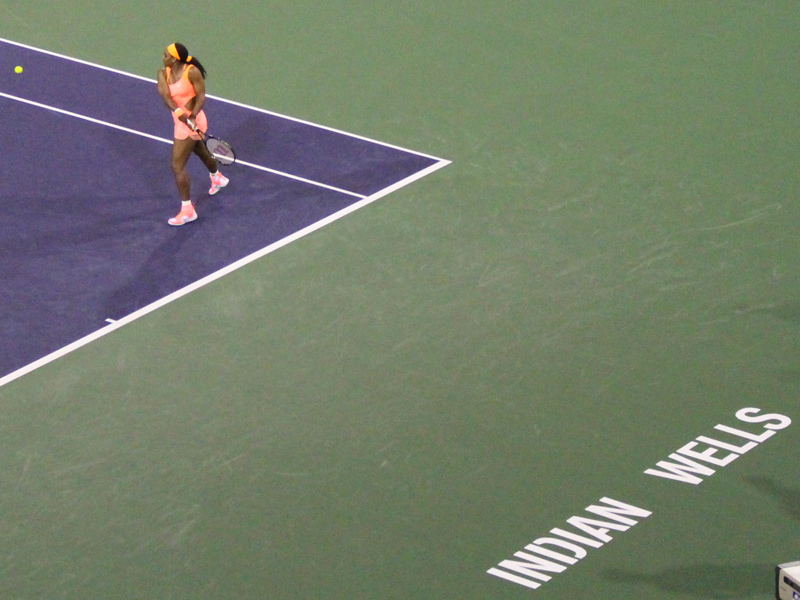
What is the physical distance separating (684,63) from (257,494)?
873 centimetres

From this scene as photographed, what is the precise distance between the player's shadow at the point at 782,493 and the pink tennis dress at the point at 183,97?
21.9 ft

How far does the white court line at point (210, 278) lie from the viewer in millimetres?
14133

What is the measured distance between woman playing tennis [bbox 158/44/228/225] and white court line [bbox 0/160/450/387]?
3.50 feet

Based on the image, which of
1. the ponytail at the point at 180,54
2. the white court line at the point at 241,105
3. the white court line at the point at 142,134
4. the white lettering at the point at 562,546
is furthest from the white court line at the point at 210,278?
the white lettering at the point at 562,546

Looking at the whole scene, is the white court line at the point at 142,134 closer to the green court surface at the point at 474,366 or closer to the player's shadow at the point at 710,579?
the green court surface at the point at 474,366

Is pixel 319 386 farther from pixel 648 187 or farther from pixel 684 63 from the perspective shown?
A: pixel 684 63

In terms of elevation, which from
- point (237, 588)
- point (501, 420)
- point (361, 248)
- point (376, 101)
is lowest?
point (237, 588)

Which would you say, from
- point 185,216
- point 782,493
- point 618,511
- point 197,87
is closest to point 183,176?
point 185,216

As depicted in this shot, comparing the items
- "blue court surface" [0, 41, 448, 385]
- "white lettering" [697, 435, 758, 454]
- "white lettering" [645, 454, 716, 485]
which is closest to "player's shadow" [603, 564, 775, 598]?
"white lettering" [645, 454, 716, 485]

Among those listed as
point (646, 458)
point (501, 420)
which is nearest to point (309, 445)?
point (501, 420)

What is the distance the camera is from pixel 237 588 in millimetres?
11375

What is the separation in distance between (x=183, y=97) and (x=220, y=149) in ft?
2.40

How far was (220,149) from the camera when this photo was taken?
53.5 feet

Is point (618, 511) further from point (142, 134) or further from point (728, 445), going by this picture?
point (142, 134)
